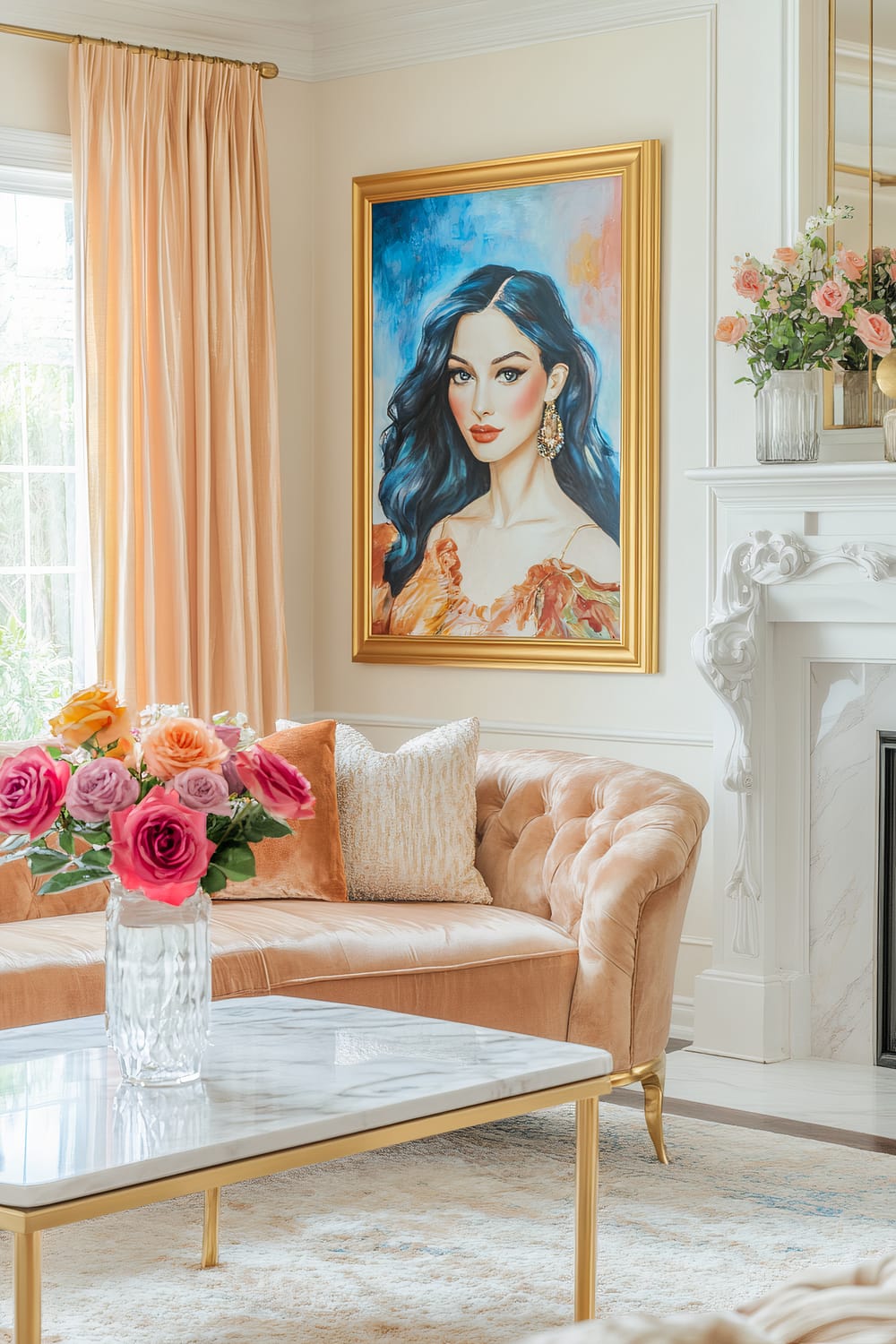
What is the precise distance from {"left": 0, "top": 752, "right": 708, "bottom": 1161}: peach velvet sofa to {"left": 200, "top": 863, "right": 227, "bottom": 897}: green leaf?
1.04 metres

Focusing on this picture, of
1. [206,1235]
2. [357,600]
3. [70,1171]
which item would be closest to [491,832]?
[206,1235]

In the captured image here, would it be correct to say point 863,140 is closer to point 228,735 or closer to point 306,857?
point 306,857

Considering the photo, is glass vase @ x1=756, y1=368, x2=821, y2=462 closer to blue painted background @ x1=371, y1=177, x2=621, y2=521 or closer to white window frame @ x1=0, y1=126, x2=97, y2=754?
blue painted background @ x1=371, y1=177, x2=621, y2=521

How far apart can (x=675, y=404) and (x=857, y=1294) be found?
165 inches

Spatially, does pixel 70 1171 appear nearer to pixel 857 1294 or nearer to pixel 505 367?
pixel 857 1294

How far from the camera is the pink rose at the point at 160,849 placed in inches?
96.4

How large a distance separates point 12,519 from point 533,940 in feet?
7.56

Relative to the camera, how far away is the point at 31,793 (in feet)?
8.24

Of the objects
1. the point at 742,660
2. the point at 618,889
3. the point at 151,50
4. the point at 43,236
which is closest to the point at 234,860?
the point at 618,889

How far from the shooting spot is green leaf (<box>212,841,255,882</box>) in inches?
101

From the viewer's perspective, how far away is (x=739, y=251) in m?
4.96

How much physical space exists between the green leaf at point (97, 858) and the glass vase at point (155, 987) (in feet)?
0.18

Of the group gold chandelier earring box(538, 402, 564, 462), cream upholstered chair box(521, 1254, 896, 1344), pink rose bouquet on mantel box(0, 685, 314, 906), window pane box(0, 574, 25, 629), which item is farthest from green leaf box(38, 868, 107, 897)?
gold chandelier earring box(538, 402, 564, 462)

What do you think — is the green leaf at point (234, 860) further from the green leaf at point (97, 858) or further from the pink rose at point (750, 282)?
the pink rose at point (750, 282)
